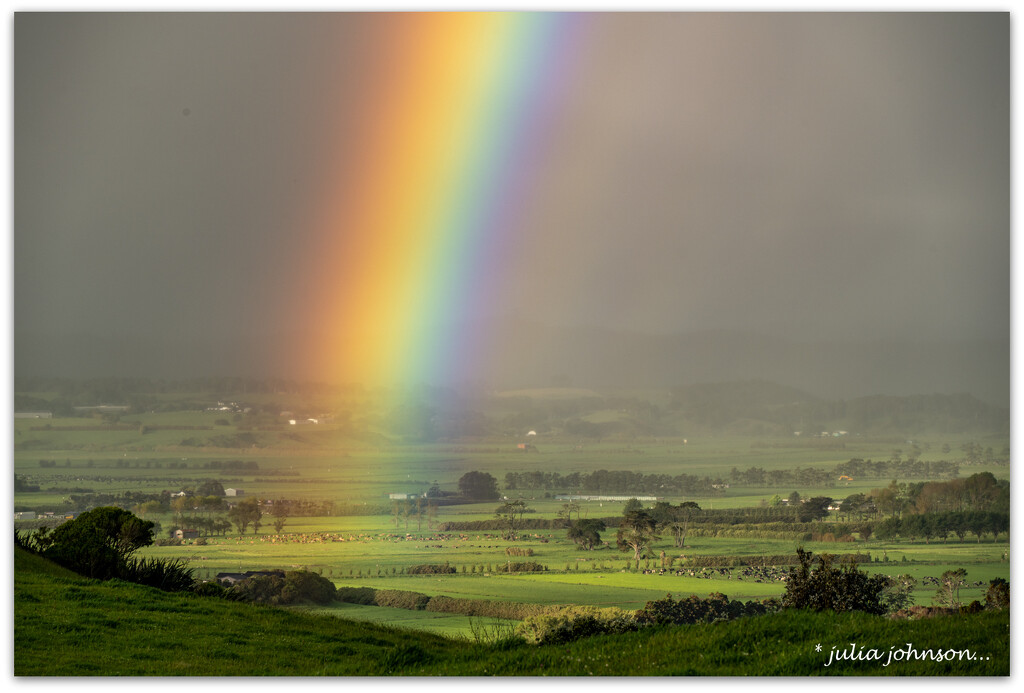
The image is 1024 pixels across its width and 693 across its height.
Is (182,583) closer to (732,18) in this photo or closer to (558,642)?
(558,642)

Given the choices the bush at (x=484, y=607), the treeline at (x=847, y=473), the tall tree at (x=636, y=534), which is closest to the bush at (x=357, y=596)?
the bush at (x=484, y=607)

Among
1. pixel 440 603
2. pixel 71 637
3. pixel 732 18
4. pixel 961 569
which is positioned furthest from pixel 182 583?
pixel 732 18

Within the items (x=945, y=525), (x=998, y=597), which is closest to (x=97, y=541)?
(x=998, y=597)

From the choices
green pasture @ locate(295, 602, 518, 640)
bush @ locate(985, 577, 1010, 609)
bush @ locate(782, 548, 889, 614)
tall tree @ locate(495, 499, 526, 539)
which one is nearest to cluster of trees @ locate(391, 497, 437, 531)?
tall tree @ locate(495, 499, 526, 539)

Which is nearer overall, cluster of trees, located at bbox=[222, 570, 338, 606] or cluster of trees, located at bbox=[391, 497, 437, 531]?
cluster of trees, located at bbox=[222, 570, 338, 606]
